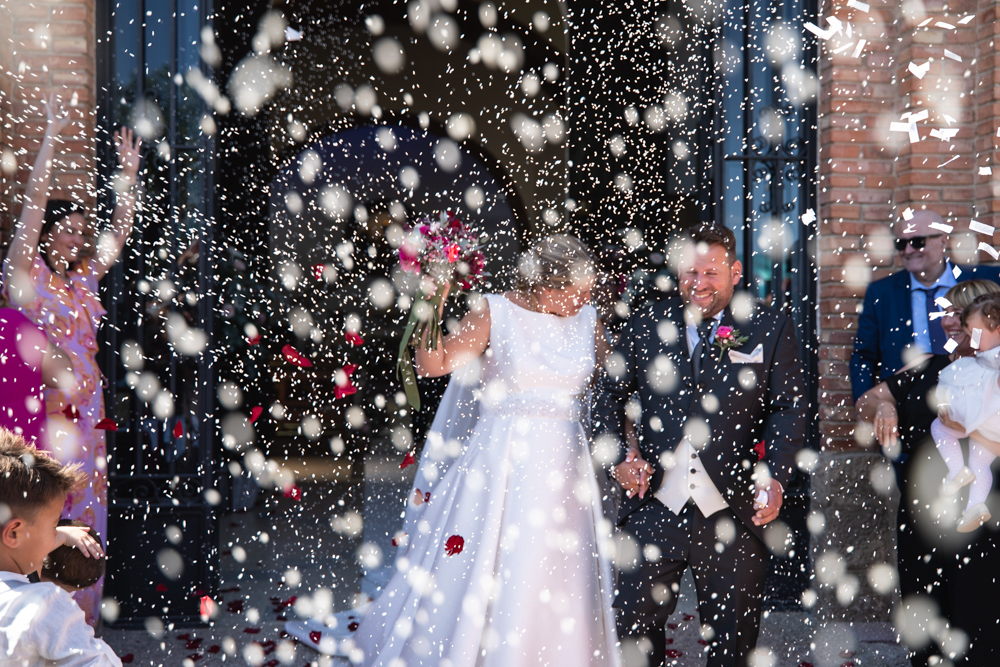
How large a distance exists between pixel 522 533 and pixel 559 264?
3.15ft

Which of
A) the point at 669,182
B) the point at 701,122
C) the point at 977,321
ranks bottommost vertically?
Result: the point at 977,321

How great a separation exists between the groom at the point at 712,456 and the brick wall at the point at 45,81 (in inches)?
110

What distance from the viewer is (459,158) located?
35.7ft

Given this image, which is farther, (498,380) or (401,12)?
(401,12)

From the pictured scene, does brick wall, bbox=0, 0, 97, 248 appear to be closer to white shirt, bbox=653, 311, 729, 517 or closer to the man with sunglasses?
white shirt, bbox=653, 311, 729, 517

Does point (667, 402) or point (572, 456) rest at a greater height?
point (667, 402)

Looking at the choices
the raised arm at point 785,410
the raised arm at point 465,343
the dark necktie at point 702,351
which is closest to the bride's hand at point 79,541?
the raised arm at point 465,343

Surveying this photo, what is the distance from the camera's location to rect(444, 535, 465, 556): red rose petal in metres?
3.04

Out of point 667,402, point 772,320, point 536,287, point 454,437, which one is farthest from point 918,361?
point 454,437

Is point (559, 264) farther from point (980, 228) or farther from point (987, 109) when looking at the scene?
point (987, 109)

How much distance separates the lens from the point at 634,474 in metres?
2.68

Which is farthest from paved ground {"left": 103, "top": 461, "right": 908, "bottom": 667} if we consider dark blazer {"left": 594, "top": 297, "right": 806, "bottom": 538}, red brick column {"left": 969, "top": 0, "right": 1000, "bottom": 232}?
red brick column {"left": 969, "top": 0, "right": 1000, "bottom": 232}

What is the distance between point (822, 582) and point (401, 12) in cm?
824

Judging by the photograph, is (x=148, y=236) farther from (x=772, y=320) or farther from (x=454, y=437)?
(x=772, y=320)
